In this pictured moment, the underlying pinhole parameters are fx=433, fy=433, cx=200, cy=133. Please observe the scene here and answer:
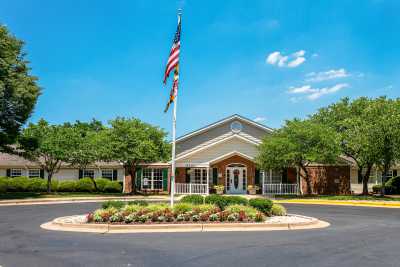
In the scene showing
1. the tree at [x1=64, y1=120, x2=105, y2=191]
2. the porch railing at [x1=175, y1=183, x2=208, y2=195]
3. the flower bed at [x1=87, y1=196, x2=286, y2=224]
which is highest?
the tree at [x1=64, y1=120, x2=105, y2=191]

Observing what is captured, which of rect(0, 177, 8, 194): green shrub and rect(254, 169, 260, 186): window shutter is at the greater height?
rect(254, 169, 260, 186): window shutter

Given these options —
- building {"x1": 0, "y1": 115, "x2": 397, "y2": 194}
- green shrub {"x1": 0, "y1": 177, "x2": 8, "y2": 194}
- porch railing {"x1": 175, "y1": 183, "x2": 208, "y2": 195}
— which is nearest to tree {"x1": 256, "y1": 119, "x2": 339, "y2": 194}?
building {"x1": 0, "y1": 115, "x2": 397, "y2": 194}

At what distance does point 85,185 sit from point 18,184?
18.9 ft

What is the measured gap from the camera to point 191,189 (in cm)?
3478

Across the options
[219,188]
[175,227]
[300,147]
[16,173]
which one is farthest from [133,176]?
[175,227]

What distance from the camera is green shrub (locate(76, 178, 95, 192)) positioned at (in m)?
37.8

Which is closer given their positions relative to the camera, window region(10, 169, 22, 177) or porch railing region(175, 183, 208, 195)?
porch railing region(175, 183, 208, 195)

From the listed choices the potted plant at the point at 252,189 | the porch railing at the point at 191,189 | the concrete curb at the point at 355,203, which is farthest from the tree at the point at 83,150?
the concrete curb at the point at 355,203

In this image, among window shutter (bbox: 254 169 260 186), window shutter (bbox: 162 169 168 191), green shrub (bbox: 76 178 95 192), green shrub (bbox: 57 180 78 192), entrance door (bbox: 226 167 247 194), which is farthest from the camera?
green shrub (bbox: 76 178 95 192)

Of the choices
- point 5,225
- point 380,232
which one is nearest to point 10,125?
point 5,225

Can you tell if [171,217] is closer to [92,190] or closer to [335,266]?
[335,266]

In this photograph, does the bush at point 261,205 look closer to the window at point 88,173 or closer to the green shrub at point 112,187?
the green shrub at point 112,187

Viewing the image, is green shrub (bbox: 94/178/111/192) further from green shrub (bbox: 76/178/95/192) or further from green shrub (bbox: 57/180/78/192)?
green shrub (bbox: 57/180/78/192)

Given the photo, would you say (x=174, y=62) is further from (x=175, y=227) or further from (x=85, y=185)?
(x=85, y=185)
